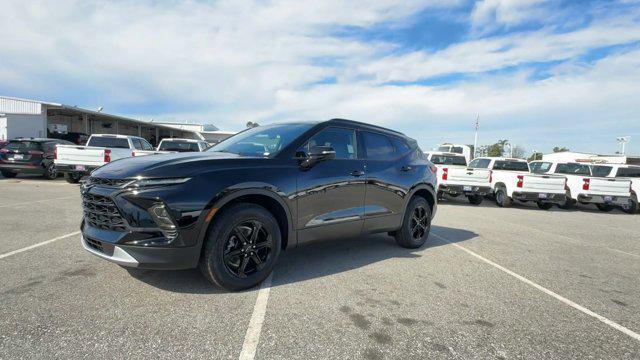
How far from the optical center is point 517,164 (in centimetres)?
1550

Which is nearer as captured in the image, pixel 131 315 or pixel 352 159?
pixel 131 315

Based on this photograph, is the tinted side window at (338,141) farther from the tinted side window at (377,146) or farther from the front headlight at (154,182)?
the front headlight at (154,182)

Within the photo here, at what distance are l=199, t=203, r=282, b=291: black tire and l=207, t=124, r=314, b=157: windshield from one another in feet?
2.50

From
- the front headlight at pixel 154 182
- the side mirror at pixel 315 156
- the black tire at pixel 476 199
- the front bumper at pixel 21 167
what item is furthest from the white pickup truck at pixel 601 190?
the front bumper at pixel 21 167

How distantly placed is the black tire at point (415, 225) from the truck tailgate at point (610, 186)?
37.5ft

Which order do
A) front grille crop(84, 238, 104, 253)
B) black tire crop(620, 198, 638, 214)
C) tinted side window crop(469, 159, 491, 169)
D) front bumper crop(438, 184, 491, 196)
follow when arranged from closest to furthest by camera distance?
front grille crop(84, 238, 104, 253)
front bumper crop(438, 184, 491, 196)
black tire crop(620, 198, 638, 214)
tinted side window crop(469, 159, 491, 169)

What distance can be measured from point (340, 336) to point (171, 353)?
1199 mm

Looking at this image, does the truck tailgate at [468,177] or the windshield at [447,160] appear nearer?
the truck tailgate at [468,177]

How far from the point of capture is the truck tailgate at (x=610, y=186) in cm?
1386

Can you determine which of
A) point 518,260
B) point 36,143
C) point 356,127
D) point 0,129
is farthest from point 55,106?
point 518,260

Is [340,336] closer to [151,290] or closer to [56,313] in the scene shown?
[151,290]

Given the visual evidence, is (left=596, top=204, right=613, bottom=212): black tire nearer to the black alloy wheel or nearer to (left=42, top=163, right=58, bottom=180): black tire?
the black alloy wheel

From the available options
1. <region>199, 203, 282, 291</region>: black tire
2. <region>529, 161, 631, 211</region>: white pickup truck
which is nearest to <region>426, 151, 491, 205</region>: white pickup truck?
<region>529, 161, 631, 211</region>: white pickup truck

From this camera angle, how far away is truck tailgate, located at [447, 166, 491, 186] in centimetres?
1316
